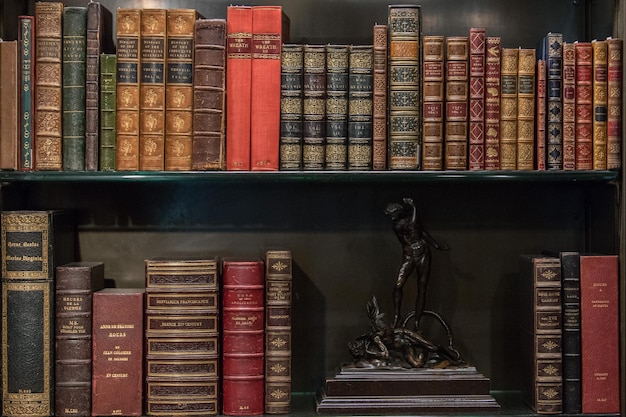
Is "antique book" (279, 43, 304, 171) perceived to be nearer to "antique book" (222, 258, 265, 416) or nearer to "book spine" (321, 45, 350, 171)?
"book spine" (321, 45, 350, 171)

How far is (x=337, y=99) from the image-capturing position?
5.73 ft

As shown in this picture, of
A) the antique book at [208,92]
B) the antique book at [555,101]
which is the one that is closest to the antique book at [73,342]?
the antique book at [208,92]

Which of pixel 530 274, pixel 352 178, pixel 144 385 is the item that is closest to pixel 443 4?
pixel 352 178

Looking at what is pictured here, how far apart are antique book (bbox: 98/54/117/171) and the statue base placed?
658mm

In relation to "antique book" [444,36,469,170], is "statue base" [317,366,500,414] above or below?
below

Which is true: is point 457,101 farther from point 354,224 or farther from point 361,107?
point 354,224

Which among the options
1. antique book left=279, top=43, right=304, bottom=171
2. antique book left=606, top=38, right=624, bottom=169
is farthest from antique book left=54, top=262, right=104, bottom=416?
antique book left=606, top=38, right=624, bottom=169

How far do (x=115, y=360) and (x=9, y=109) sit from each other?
0.56m

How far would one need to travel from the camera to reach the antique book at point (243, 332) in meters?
1.74

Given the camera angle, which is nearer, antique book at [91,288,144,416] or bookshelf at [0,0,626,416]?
antique book at [91,288,144,416]

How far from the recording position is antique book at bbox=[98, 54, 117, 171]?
172 centimetres

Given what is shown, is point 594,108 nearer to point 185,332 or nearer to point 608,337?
point 608,337

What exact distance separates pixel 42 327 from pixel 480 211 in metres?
1.03

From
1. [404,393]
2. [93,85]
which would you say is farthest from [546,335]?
[93,85]
